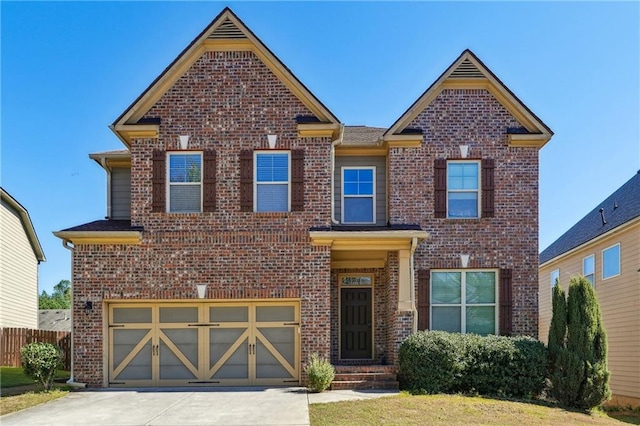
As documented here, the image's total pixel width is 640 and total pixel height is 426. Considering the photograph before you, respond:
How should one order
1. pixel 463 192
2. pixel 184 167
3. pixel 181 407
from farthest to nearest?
pixel 463 192 < pixel 184 167 < pixel 181 407

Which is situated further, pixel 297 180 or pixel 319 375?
pixel 297 180

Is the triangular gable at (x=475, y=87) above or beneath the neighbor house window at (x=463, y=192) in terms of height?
above

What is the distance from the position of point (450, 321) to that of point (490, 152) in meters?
4.61

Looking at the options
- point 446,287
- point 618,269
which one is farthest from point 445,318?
point 618,269

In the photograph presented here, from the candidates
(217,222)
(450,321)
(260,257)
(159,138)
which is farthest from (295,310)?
(159,138)

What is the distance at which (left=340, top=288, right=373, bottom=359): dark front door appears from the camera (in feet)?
55.4

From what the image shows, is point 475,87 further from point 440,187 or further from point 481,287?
point 481,287

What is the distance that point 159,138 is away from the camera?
15375mm

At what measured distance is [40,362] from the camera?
1377 cm

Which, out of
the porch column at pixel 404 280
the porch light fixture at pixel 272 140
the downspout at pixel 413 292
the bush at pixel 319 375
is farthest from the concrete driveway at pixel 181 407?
the porch light fixture at pixel 272 140

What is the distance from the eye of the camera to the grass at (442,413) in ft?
36.1

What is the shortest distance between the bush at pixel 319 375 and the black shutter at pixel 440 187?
16.6 ft

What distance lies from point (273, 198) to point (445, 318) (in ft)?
17.9

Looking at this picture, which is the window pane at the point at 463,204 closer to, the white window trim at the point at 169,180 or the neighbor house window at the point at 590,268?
the white window trim at the point at 169,180
